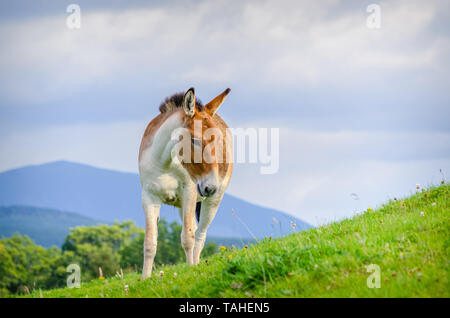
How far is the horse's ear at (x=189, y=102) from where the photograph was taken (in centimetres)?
849

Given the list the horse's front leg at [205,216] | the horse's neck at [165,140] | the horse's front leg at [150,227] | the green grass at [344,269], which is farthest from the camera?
the horse's front leg at [205,216]

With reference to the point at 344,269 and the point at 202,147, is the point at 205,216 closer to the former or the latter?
the point at 202,147

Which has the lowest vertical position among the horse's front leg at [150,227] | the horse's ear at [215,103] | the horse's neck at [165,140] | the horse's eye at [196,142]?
the horse's front leg at [150,227]

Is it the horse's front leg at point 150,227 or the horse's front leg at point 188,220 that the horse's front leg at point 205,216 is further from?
the horse's front leg at point 150,227

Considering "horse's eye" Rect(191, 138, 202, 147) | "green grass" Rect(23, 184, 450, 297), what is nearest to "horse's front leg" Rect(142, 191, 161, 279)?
"green grass" Rect(23, 184, 450, 297)

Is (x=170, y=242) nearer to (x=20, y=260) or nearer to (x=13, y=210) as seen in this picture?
(x=20, y=260)

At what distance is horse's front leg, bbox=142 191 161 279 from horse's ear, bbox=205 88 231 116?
2.25 m

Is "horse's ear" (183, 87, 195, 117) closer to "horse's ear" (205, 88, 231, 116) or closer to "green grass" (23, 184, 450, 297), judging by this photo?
"horse's ear" (205, 88, 231, 116)

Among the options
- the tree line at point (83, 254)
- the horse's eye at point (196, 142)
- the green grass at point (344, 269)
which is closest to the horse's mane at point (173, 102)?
the horse's eye at point (196, 142)

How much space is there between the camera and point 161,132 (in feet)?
30.6

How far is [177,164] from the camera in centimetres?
930

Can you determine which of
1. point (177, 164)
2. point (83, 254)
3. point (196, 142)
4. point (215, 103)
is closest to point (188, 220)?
point (177, 164)

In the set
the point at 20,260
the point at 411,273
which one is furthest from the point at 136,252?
the point at 411,273

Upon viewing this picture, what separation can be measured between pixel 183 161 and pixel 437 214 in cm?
471
